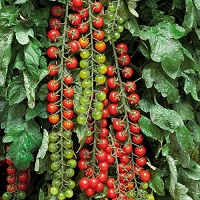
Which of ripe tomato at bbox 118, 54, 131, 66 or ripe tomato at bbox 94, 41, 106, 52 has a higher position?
ripe tomato at bbox 94, 41, 106, 52

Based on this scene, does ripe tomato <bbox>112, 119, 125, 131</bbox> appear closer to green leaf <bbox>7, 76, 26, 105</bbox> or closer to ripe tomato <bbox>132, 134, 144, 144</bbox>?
ripe tomato <bbox>132, 134, 144, 144</bbox>

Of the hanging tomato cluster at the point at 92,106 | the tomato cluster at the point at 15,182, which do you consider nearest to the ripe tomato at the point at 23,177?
the tomato cluster at the point at 15,182

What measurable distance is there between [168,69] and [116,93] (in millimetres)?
116

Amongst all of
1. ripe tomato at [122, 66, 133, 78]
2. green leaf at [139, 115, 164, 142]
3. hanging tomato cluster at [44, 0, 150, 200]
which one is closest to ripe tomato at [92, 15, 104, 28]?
hanging tomato cluster at [44, 0, 150, 200]

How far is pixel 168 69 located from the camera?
0.78 meters

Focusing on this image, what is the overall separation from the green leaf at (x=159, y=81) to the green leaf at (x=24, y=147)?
26 cm

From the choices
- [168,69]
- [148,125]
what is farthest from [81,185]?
[168,69]

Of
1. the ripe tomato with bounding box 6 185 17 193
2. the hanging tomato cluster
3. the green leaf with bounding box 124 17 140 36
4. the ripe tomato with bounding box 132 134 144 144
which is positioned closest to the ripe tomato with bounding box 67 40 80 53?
the hanging tomato cluster

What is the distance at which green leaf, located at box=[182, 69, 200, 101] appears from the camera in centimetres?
86

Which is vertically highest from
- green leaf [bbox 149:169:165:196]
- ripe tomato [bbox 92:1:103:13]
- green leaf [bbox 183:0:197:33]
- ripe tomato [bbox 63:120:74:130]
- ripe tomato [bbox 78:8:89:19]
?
green leaf [bbox 183:0:197:33]

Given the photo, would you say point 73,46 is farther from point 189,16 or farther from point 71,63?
point 189,16

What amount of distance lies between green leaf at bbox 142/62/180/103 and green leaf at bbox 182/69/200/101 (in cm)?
5

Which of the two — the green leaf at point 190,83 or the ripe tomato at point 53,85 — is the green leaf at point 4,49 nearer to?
the ripe tomato at point 53,85

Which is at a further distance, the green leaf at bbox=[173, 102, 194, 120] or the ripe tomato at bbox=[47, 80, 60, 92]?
the green leaf at bbox=[173, 102, 194, 120]
